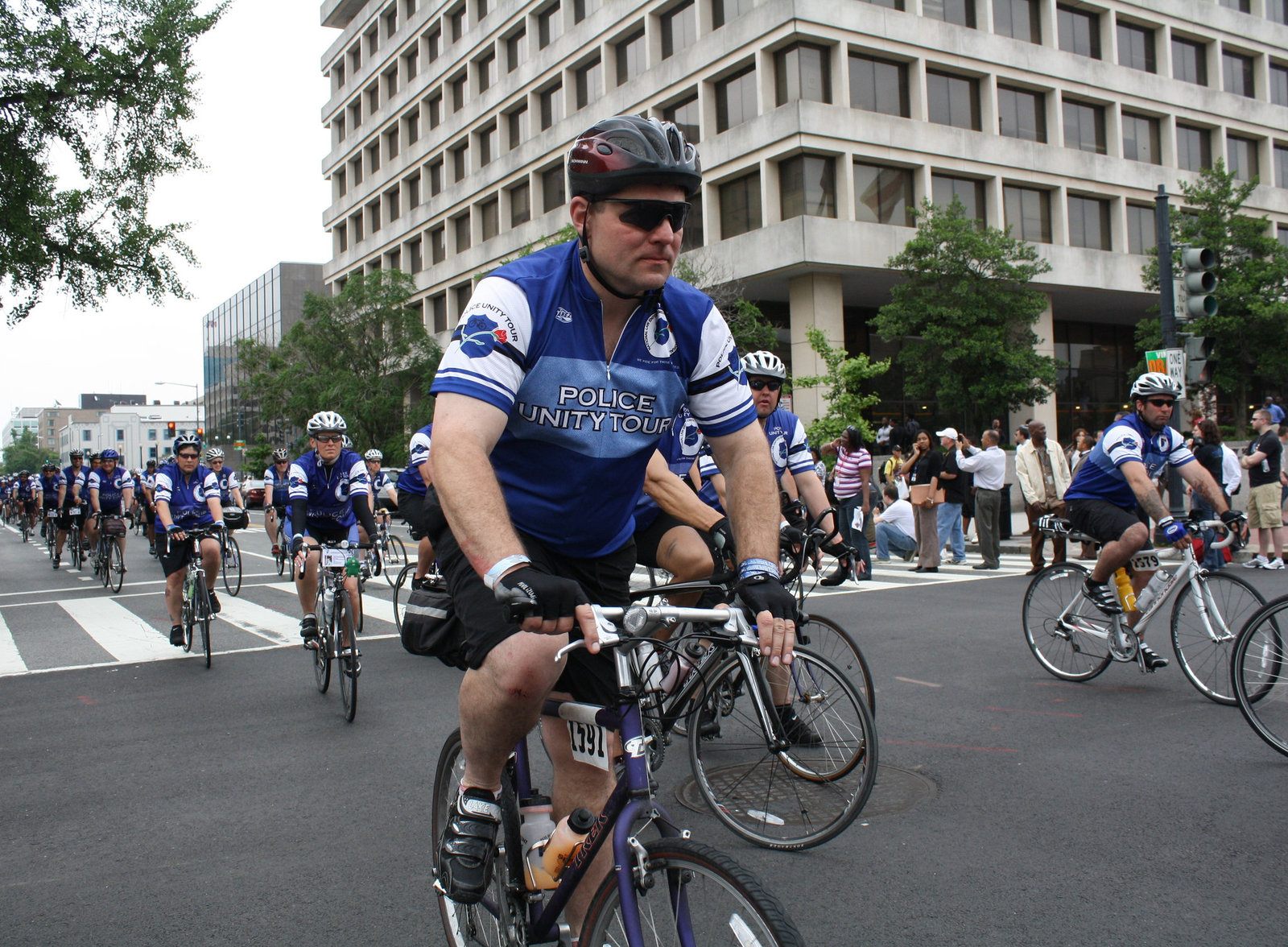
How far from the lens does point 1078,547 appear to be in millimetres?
17328

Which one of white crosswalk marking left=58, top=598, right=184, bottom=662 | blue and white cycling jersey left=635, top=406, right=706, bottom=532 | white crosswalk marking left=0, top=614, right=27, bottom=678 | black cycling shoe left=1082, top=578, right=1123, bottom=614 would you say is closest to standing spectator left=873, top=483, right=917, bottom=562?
black cycling shoe left=1082, top=578, right=1123, bottom=614

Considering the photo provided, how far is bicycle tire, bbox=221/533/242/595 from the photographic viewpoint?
1434 centimetres

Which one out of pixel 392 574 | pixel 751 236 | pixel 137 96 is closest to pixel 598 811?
pixel 392 574

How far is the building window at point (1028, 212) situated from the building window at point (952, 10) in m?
5.71

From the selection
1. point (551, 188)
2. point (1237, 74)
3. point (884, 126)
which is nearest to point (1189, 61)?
point (1237, 74)

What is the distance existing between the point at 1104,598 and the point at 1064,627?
383 millimetres

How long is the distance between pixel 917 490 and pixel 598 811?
40.6 feet

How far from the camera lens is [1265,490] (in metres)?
13.1

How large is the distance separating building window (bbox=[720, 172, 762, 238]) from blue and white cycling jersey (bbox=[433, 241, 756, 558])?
1229 inches

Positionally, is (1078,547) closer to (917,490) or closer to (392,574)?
(917,490)

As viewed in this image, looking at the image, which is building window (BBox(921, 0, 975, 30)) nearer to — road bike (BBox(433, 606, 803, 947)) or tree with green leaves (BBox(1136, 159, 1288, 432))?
tree with green leaves (BBox(1136, 159, 1288, 432))

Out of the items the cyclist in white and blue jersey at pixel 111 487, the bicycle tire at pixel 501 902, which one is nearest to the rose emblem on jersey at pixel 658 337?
the bicycle tire at pixel 501 902

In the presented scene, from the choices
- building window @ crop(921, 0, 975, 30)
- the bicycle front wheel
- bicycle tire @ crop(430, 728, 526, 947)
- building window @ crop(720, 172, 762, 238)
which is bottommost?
bicycle tire @ crop(430, 728, 526, 947)

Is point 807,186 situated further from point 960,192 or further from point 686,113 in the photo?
point 686,113
